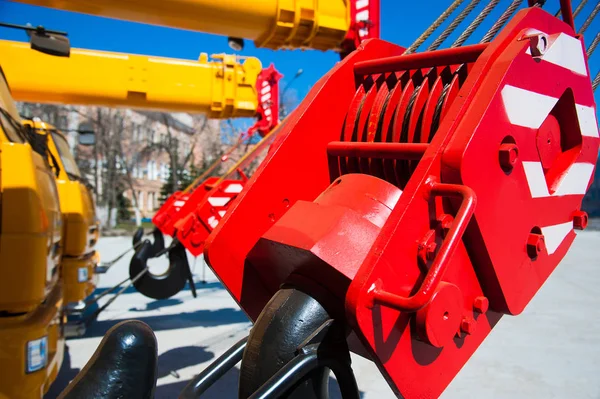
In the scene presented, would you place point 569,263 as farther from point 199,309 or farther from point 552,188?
point 552,188

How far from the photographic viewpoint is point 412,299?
118 cm

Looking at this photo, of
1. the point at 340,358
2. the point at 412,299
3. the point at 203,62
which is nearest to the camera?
the point at 412,299

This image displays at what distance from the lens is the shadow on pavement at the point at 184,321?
5652 millimetres

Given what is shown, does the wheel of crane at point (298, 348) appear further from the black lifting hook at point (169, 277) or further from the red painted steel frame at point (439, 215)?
the black lifting hook at point (169, 277)

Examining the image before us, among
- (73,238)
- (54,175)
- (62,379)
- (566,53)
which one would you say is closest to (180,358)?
(62,379)

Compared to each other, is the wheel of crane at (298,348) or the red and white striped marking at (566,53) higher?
the red and white striped marking at (566,53)

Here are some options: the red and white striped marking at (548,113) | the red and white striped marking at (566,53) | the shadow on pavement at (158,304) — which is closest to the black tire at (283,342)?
the red and white striped marking at (548,113)

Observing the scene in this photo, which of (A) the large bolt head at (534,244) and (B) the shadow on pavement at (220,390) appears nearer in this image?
(A) the large bolt head at (534,244)

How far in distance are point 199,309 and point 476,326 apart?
220 inches

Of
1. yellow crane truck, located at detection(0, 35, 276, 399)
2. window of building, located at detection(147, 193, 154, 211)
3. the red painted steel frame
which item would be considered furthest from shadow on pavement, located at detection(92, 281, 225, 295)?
window of building, located at detection(147, 193, 154, 211)

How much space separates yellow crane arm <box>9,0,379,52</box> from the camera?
3.25 metres

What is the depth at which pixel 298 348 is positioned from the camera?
1.33 meters

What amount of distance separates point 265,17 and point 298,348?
2.72 meters

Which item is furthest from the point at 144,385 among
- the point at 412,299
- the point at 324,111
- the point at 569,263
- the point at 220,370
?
the point at 569,263
